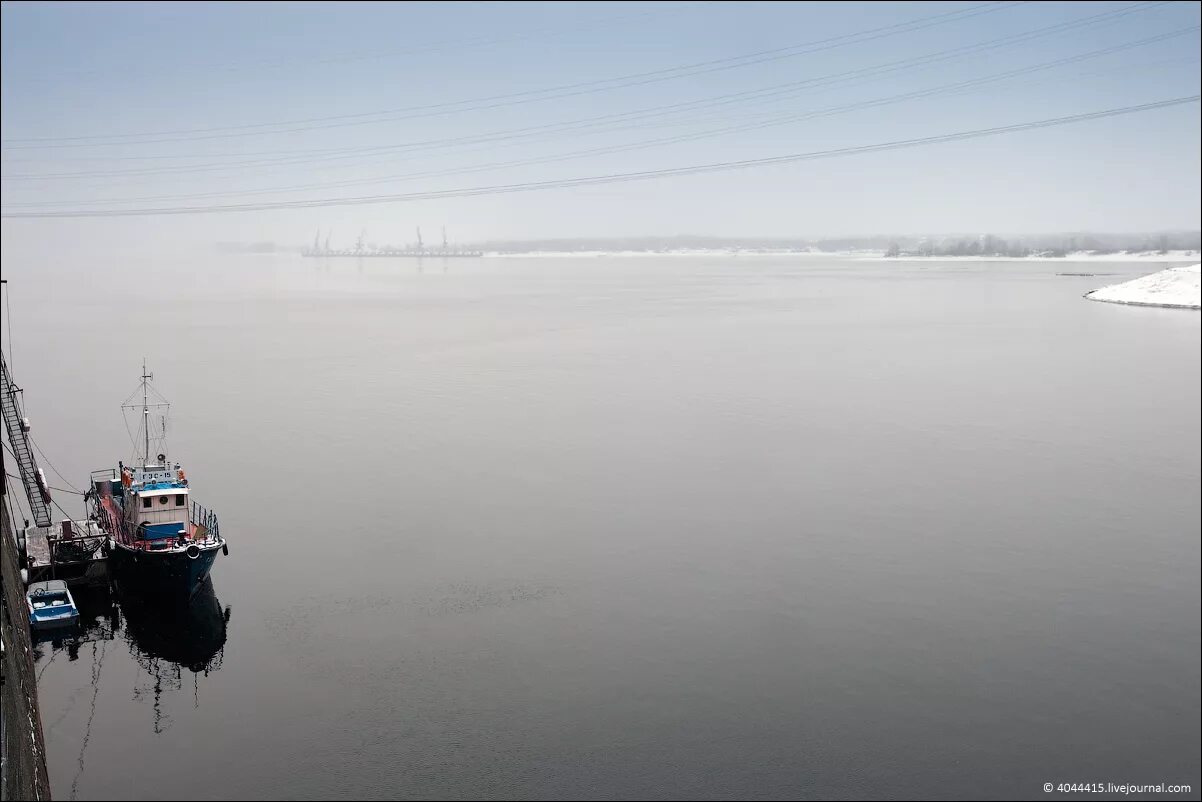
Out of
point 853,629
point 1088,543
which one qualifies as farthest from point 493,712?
point 1088,543

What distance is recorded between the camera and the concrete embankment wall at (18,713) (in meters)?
14.2

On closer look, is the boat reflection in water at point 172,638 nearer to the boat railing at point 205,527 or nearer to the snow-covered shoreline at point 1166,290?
the boat railing at point 205,527

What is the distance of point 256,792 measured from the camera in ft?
59.7

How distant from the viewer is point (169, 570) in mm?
27406

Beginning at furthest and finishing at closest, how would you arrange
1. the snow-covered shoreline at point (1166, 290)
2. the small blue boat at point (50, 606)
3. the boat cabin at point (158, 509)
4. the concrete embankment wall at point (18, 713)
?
1. the snow-covered shoreline at point (1166, 290)
2. the boat cabin at point (158, 509)
3. the small blue boat at point (50, 606)
4. the concrete embankment wall at point (18, 713)

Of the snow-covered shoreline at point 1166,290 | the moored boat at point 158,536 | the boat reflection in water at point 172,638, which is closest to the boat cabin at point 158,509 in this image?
the moored boat at point 158,536

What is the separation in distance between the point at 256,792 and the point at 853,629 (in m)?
14.3

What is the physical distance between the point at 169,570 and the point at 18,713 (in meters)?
11.1

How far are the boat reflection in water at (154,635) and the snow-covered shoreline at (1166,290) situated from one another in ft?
290

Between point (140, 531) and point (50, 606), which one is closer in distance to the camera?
point (50, 606)

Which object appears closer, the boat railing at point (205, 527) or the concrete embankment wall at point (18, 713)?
the concrete embankment wall at point (18, 713)

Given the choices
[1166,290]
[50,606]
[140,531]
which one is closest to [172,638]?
[50,606]

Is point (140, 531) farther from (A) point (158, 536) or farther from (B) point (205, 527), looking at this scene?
(B) point (205, 527)

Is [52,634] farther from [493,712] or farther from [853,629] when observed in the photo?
[853,629]
